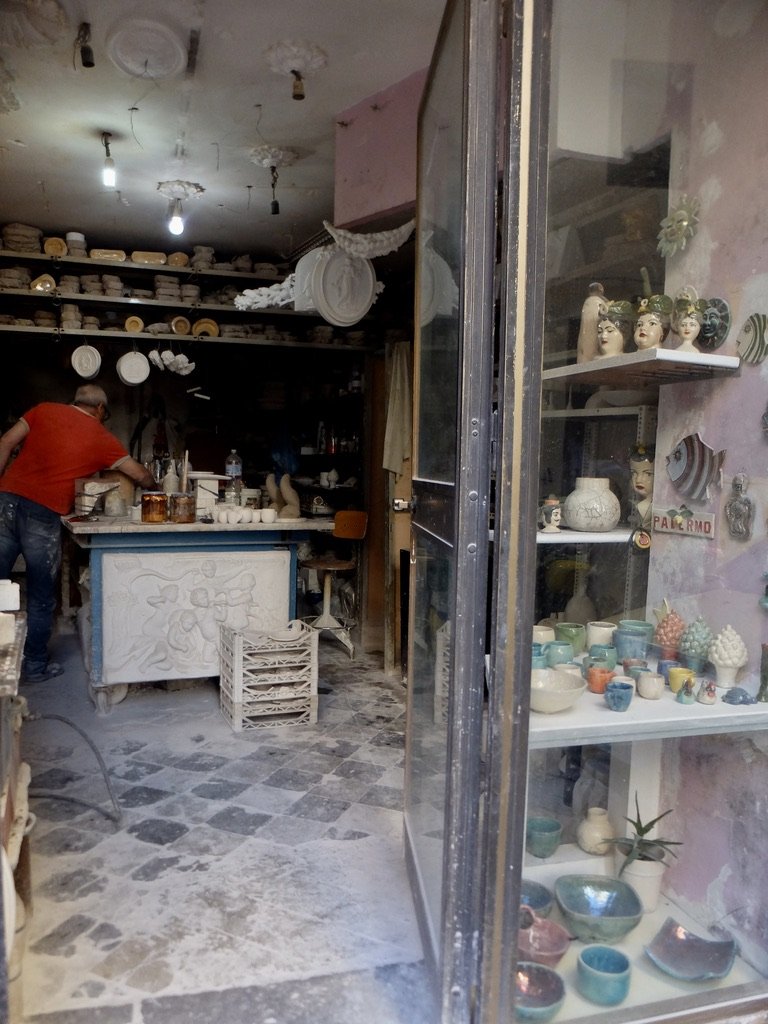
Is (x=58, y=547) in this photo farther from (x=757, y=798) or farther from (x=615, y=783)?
(x=757, y=798)

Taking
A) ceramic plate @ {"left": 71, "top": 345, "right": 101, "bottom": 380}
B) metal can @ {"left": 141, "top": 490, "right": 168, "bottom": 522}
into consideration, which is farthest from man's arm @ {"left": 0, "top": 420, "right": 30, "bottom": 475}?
ceramic plate @ {"left": 71, "top": 345, "right": 101, "bottom": 380}

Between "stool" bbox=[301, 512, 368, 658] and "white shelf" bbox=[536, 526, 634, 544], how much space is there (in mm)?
3396

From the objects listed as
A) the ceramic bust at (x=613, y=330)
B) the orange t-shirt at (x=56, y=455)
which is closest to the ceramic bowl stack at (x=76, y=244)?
the orange t-shirt at (x=56, y=455)

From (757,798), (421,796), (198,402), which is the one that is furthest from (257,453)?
(757,798)

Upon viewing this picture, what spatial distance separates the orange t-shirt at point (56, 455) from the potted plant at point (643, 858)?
3.81m

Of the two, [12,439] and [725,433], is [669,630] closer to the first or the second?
[725,433]

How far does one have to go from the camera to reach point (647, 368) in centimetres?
198

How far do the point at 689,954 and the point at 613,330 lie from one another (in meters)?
1.60

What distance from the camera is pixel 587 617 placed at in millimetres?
2072

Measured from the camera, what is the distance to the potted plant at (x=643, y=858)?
2104 mm

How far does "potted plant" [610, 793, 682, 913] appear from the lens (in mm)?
2104

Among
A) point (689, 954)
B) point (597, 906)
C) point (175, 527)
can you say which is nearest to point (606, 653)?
point (597, 906)

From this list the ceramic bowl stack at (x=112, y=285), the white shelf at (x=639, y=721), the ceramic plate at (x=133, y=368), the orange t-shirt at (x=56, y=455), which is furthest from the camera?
the ceramic plate at (x=133, y=368)

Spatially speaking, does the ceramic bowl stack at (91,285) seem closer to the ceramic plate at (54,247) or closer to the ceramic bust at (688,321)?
the ceramic plate at (54,247)
